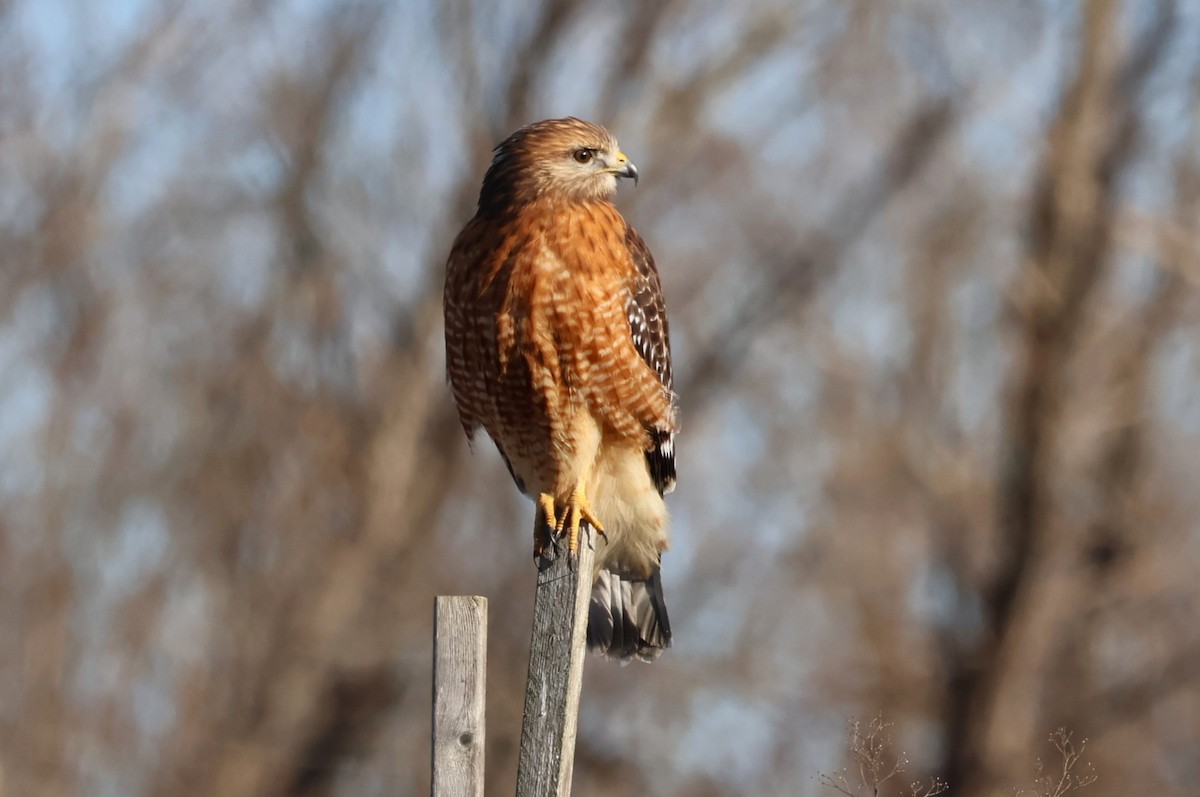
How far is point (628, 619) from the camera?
5355mm

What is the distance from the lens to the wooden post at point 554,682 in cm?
357

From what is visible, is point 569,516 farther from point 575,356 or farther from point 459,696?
point 459,696

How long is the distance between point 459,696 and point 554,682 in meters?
0.23

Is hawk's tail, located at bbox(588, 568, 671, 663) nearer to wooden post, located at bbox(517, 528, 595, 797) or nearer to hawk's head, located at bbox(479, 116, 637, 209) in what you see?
hawk's head, located at bbox(479, 116, 637, 209)

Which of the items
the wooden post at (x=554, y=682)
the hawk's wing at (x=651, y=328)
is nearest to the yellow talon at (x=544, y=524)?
the hawk's wing at (x=651, y=328)

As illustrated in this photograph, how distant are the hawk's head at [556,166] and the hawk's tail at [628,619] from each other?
4.55ft

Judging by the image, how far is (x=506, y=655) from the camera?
13.0m

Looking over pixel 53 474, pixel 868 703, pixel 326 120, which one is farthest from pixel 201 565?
pixel 868 703

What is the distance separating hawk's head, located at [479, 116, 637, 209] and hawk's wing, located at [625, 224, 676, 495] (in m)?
0.21

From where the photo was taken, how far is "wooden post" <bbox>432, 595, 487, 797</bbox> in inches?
140

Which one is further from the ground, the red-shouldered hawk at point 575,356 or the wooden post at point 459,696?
the red-shouldered hawk at point 575,356

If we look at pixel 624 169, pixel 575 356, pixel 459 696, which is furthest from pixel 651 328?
pixel 459 696

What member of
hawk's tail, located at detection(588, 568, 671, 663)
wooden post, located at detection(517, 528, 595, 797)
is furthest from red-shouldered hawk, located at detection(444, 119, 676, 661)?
wooden post, located at detection(517, 528, 595, 797)

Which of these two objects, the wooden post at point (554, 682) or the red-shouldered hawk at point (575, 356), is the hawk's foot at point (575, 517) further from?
the wooden post at point (554, 682)
